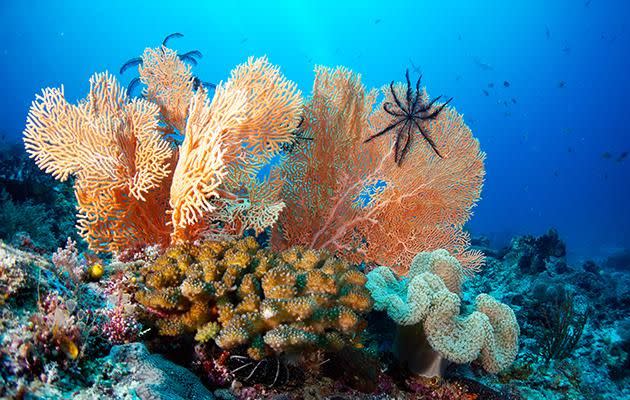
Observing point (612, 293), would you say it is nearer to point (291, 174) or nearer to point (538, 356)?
point (538, 356)

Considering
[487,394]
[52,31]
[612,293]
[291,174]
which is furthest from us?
[52,31]

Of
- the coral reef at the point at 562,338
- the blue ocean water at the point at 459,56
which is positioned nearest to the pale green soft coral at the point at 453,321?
the coral reef at the point at 562,338

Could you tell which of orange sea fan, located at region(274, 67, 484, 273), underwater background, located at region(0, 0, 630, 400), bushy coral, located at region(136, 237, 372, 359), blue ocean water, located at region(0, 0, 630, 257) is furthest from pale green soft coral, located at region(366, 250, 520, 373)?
blue ocean water, located at region(0, 0, 630, 257)

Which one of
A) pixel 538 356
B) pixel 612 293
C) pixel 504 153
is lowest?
pixel 538 356

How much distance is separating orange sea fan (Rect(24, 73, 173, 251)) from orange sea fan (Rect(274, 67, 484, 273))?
2471mm

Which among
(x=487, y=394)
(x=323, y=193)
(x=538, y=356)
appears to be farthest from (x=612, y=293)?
(x=323, y=193)

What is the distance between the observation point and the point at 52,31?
112312 mm

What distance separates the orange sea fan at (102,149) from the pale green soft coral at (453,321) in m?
2.98

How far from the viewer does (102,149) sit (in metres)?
3.72

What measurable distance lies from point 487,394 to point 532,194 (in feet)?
401

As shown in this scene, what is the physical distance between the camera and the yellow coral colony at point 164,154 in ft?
11.6

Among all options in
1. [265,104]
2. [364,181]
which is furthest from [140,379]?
[364,181]

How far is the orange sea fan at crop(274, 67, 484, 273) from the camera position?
580cm

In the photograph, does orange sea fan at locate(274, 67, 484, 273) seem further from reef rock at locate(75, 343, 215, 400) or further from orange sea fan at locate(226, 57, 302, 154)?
reef rock at locate(75, 343, 215, 400)
